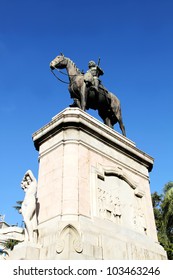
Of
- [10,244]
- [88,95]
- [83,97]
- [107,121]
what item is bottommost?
[10,244]

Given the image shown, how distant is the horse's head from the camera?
39.9 feet

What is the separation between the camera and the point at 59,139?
9.20 meters

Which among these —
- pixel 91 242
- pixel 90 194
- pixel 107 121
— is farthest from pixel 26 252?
pixel 107 121

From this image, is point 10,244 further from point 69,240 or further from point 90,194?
point 69,240

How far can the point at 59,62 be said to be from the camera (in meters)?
12.2

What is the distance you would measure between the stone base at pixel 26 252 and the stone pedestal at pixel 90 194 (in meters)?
0.21

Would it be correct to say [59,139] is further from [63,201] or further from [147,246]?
[147,246]

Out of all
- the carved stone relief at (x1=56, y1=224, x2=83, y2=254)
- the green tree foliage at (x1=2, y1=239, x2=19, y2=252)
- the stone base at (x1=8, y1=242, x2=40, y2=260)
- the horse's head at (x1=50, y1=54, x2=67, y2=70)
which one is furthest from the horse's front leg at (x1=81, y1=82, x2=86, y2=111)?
the green tree foliage at (x1=2, y1=239, x2=19, y2=252)

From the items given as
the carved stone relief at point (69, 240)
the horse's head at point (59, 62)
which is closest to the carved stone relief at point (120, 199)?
the carved stone relief at point (69, 240)

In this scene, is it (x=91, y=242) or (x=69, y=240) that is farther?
(x=91, y=242)

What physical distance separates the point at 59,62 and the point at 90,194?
5.87m

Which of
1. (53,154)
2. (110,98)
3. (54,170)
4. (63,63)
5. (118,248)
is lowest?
(118,248)
